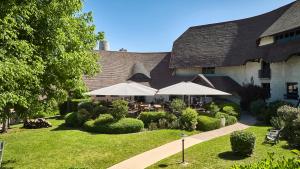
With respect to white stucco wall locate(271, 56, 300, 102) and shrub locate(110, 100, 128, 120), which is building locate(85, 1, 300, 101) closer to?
white stucco wall locate(271, 56, 300, 102)

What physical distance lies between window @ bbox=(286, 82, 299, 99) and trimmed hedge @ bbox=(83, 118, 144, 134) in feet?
60.6

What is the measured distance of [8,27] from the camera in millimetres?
10531

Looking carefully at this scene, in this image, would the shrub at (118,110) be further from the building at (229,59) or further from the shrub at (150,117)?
the building at (229,59)

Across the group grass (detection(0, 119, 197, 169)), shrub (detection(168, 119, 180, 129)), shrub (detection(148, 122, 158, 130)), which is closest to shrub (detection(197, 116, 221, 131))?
shrub (detection(168, 119, 180, 129))

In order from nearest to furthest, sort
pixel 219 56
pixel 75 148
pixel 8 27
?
pixel 8 27, pixel 75 148, pixel 219 56

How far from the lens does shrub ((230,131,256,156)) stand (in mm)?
15523

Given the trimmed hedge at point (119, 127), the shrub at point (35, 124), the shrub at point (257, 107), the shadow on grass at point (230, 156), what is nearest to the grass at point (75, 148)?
the trimmed hedge at point (119, 127)

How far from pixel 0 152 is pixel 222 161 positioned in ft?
32.1

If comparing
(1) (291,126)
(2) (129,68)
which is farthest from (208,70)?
(1) (291,126)

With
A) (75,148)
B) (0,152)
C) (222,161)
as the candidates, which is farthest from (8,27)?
(222,161)

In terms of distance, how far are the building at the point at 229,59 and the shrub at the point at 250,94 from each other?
3.62 feet

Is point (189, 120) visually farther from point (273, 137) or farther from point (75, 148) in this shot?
point (75, 148)

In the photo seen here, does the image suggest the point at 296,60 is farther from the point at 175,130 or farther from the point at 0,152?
the point at 0,152

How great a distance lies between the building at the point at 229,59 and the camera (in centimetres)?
3334
